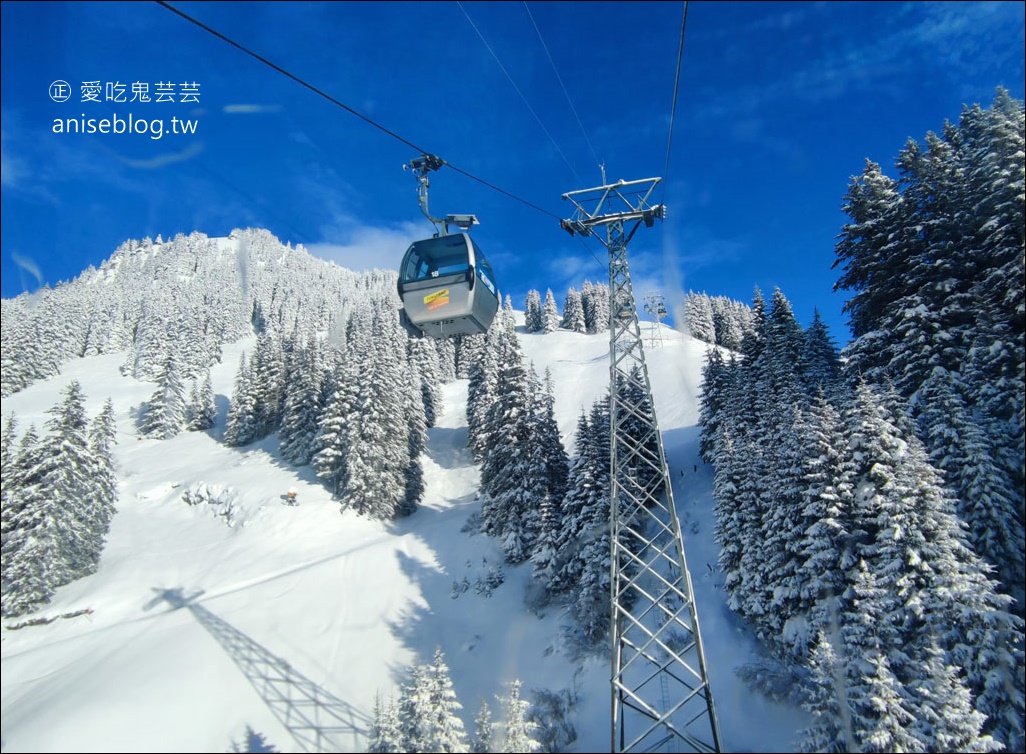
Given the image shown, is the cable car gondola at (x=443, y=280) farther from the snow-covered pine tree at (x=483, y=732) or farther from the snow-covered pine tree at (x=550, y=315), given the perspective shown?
the snow-covered pine tree at (x=550, y=315)

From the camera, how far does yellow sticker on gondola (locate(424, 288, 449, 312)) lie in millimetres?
10922

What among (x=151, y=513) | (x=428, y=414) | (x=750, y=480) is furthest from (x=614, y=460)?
(x=428, y=414)

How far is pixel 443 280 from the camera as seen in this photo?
10953mm

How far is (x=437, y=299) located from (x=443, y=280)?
42cm

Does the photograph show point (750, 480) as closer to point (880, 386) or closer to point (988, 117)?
point (880, 386)

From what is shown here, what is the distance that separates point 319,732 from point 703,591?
53.7 ft

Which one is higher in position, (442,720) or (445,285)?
(445,285)

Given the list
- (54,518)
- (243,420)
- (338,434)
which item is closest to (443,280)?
(54,518)

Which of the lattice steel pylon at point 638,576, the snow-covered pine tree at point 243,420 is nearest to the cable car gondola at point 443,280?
the lattice steel pylon at point 638,576

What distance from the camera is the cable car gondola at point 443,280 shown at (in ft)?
35.7

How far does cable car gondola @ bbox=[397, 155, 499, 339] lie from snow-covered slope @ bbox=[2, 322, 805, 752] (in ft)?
43.5

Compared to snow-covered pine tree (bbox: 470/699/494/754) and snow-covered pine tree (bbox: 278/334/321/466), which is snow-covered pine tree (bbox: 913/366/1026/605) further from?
snow-covered pine tree (bbox: 278/334/321/466)

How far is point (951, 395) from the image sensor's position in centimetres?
1666

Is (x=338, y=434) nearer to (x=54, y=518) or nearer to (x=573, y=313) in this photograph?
(x=54, y=518)
